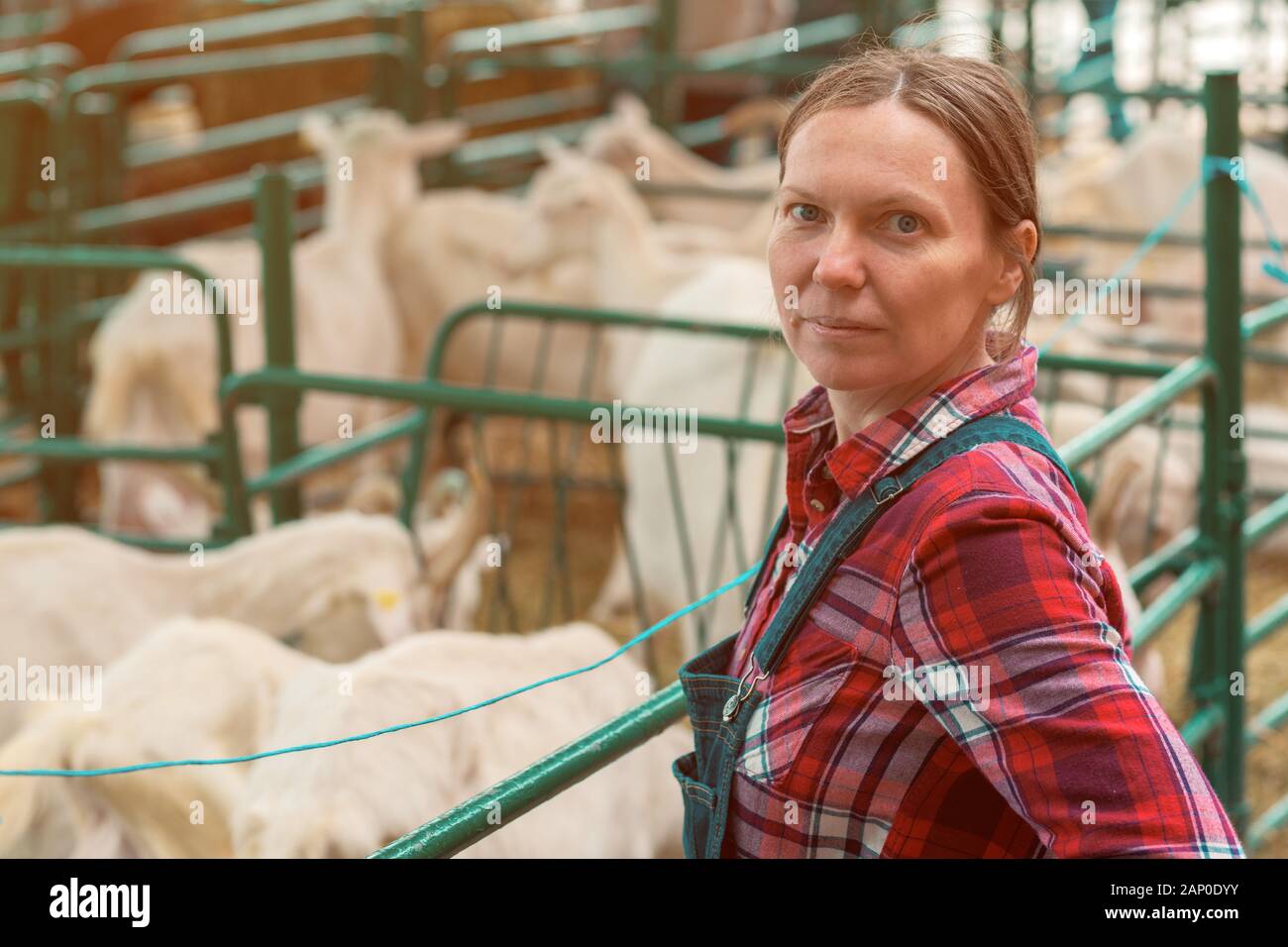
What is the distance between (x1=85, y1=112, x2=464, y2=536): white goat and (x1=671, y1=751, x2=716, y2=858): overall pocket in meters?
3.67

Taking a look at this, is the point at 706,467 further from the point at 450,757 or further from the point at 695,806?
the point at 695,806

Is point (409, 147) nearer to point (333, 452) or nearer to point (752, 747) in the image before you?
point (333, 452)

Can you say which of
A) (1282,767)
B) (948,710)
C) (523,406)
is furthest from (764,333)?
(948,710)

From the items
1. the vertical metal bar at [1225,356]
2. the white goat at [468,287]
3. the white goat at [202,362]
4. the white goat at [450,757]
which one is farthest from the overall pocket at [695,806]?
the white goat at [468,287]

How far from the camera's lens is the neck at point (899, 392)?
1139mm

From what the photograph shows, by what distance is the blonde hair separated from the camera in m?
1.09

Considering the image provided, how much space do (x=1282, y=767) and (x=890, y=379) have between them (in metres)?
3.19

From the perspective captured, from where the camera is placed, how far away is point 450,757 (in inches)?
91.2

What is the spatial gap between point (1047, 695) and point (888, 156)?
363 mm

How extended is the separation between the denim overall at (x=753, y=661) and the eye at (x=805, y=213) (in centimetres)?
17

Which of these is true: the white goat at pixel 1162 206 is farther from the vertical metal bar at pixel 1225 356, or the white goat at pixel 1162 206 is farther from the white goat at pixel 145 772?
the white goat at pixel 145 772

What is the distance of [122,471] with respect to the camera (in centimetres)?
512

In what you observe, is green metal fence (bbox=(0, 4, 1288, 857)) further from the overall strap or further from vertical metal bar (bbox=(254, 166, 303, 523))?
the overall strap

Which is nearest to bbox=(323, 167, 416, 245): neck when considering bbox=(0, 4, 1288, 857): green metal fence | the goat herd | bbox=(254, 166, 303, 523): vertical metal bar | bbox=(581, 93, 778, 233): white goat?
the goat herd
